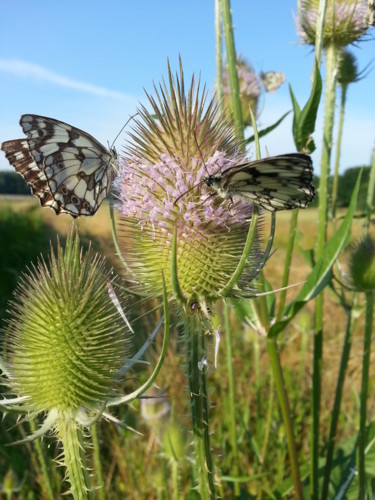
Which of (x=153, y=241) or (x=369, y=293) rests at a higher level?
(x=153, y=241)

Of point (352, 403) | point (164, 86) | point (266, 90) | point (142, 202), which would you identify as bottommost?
point (352, 403)

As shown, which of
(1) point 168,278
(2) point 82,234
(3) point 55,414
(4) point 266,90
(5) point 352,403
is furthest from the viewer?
(2) point 82,234

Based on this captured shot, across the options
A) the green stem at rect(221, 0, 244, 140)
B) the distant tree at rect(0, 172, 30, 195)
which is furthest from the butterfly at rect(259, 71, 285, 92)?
the distant tree at rect(0, 172, 30, 195)

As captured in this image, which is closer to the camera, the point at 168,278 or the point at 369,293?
the point at 168,278

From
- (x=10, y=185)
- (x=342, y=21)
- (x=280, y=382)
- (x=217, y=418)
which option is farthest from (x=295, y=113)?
(x=10, y=185)

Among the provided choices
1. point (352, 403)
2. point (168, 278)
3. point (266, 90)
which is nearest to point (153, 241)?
point (168, 278)

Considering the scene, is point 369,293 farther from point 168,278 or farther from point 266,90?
point 266,90

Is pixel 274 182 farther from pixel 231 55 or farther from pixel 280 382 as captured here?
pixel 280 382

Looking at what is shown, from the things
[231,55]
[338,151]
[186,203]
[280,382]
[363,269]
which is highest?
[231,55]
